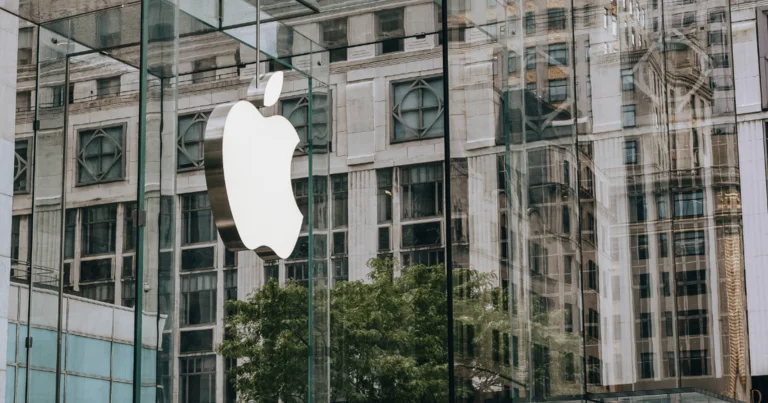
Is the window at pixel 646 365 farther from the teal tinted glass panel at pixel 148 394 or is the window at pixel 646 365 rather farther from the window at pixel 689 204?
the teal tinted glass panel at pixel 148 394

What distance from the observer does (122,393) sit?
51.3 ft

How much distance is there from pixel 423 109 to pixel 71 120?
12.9 metres

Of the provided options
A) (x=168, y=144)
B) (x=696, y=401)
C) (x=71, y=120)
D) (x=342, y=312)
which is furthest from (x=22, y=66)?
(x=696, y=401)

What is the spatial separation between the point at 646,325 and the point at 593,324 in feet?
1.64

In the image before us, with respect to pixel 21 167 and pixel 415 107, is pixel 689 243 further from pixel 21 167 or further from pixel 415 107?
pixel 415 107

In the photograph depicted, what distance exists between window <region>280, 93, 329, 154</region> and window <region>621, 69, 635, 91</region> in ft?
13.6

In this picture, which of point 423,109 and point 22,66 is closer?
point 22,66

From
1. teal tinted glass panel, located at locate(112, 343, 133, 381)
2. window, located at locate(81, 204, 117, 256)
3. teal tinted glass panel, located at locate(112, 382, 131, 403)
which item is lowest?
teal tinted glass panel, located at locate(112, 382, 131, 403)

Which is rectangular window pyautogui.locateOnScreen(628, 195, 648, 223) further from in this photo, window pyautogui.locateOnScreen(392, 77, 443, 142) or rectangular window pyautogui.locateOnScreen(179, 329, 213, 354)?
window pyautogui.locateOnScreen(392, 77, 443, 142)

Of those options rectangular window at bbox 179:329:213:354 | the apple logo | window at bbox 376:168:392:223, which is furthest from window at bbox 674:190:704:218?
window at bbox 376:168:392:223

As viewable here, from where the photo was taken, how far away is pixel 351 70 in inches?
954

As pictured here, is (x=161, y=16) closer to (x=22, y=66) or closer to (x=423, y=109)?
(x=22, y=66)

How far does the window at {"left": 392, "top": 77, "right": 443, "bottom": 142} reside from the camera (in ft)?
87.0

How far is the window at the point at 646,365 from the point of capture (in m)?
11.0
